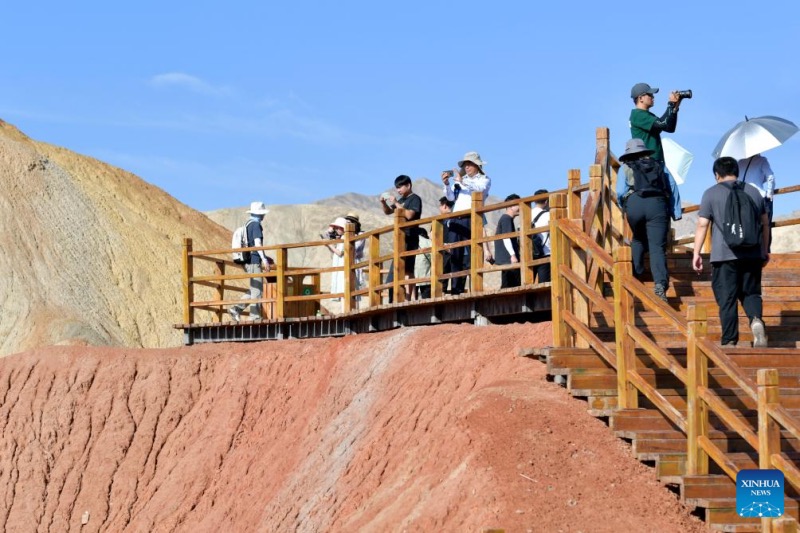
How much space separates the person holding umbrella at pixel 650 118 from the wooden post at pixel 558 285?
1910mm

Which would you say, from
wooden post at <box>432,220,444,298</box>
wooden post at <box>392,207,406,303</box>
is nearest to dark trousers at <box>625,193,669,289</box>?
wooden post at <box>432,220,444,298</box>

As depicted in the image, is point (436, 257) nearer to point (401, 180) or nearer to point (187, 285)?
point (401, 180)

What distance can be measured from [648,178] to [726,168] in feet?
4.59

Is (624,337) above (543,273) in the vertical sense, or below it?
below

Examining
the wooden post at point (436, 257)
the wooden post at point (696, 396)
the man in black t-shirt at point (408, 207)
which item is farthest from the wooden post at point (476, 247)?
the wooden post at point (696, 396)

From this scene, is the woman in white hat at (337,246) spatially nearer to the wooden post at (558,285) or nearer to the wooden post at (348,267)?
the wooden post at (348,267)

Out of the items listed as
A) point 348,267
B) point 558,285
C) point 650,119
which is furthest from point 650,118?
point 348,267

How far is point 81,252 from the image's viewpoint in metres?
50.4

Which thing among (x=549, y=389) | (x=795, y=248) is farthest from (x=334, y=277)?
(x=795, y=248)

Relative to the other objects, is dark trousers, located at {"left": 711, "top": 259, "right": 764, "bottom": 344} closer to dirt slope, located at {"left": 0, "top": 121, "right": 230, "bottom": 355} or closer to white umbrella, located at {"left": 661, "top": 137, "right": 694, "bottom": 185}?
white umbrella, located at {"left": 661, "top": 137, "right": 694, "bottom": 185}

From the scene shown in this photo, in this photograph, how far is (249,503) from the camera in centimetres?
1944

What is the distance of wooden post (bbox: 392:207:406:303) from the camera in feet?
66.4

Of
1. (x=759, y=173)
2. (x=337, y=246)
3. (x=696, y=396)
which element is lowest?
(x=696, y=396)

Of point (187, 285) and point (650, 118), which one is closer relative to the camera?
point (650, 118)
